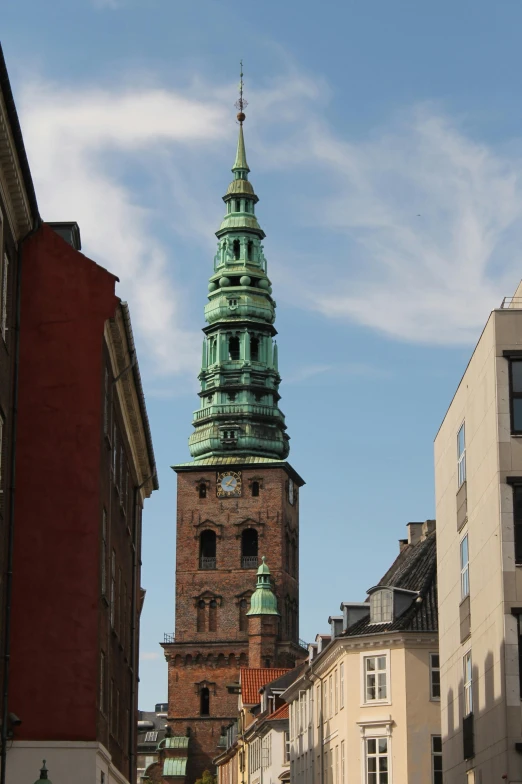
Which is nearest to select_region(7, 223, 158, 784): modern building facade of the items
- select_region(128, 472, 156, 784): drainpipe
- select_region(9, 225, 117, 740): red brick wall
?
select_region(9, 225, 117, 740): red brick wall

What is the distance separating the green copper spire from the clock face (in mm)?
1941

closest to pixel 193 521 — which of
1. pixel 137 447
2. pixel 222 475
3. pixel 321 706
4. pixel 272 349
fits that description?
pixel 222 475

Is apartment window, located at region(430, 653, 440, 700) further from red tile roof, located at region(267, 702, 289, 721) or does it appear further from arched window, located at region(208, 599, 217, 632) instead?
arched window, located at region(208, 599, 217, 632)

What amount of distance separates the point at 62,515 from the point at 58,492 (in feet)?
1.45

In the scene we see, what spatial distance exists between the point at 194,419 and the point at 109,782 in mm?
103723

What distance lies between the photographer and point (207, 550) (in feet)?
441

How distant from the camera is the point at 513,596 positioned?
3600 centimetres

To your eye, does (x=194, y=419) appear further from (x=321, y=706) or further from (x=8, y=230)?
(x=8, y=230)

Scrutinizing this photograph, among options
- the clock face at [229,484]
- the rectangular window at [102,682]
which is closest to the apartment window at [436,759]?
the rectangular window at [102,682]

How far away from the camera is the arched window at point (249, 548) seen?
13375cm

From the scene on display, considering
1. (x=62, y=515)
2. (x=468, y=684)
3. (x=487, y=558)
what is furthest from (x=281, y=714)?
(x=62, y=515)

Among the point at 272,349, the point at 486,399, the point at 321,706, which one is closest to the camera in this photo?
the point at 486,399

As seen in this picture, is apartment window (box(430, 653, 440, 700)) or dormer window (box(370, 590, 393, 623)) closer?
apartment window (box(430, 653, 440, 700))

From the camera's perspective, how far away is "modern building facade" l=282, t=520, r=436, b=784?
177 ft
